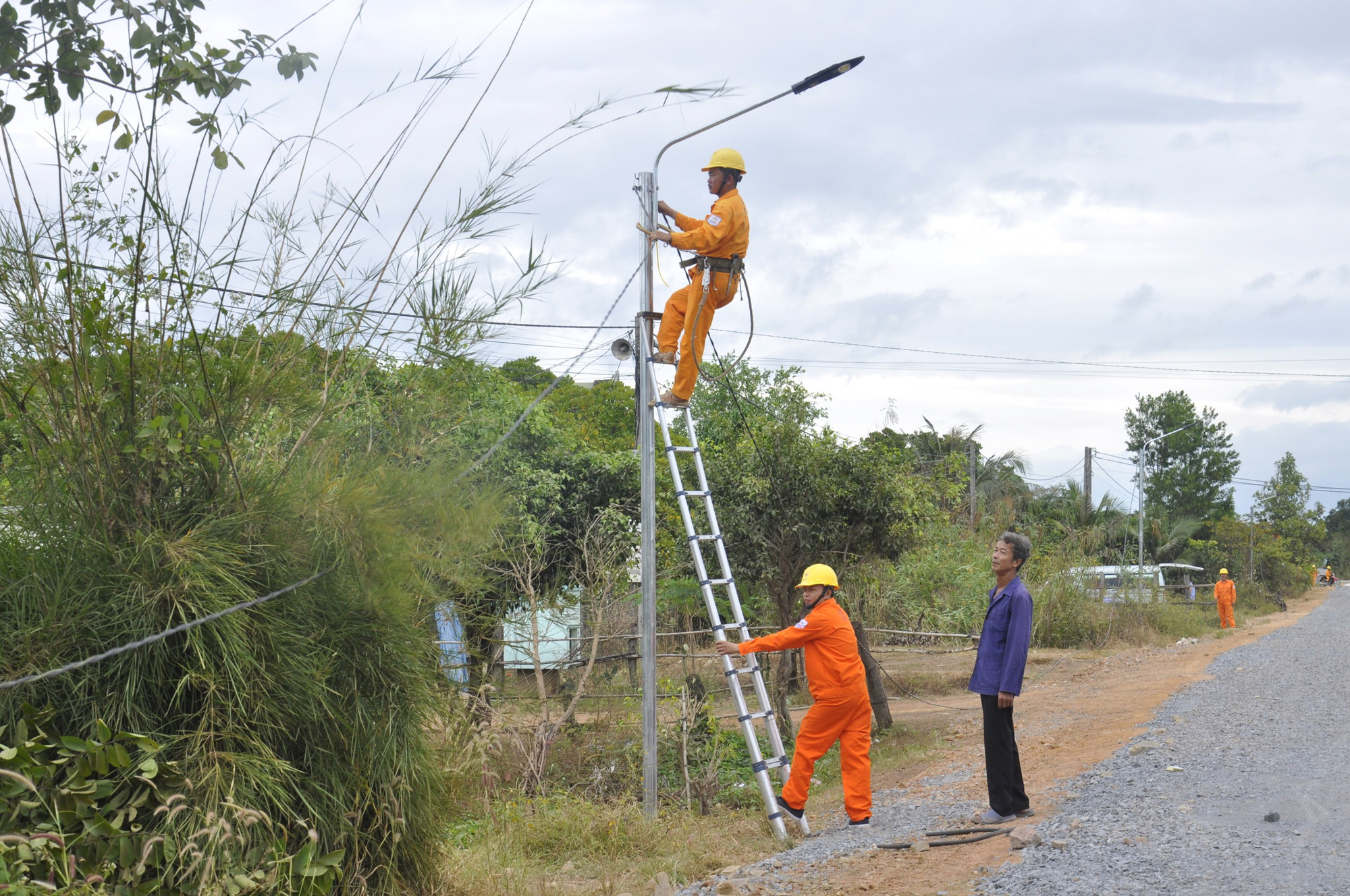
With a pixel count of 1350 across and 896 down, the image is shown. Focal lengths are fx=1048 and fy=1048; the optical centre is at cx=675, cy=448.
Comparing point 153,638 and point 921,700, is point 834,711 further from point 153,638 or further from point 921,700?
point 921,700

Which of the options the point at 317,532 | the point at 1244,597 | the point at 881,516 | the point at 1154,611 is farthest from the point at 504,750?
the point at 1244,597

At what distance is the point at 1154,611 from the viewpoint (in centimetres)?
2550

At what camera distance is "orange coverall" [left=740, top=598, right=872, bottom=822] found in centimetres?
744

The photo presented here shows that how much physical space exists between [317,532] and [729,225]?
4.37m

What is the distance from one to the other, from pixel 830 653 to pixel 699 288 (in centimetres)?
285

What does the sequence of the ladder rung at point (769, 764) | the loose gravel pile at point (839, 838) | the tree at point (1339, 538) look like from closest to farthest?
the loose gravel pile at point (839, 838), the ladder rung at point (769, 764), the tree at point (1339, 538)

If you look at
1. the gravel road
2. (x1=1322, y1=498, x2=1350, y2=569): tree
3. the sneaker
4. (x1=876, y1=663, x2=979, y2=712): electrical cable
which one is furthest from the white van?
(x1=1322, y1=498, x2=1350, y2=569): tree

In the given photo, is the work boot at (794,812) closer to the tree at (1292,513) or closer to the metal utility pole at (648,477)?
the metal utility pole at (648,477)

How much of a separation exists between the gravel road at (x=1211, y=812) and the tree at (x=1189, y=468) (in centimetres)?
4888

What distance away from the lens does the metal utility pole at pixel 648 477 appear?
7898 millimetres

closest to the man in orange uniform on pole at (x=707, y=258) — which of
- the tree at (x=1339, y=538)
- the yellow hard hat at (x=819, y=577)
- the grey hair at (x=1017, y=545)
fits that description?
the yellow hard hat at (x=819, y=577)

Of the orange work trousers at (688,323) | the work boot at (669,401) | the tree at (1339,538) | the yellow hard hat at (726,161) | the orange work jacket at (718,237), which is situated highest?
the yellow hard hat at (726,161)

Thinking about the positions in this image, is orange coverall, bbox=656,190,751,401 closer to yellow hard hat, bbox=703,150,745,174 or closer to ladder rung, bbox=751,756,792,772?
yellow hard hat, bbox=703,150,745,174

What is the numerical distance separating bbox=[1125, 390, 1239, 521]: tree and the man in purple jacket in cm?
5373
